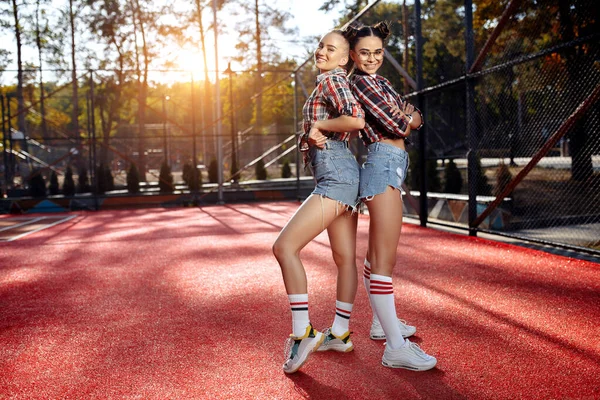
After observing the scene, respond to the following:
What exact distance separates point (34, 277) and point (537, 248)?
525 cm

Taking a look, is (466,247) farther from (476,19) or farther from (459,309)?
(476,19)

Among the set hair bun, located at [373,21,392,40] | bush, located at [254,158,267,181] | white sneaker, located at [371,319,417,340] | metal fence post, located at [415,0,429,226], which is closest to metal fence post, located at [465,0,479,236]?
metal fence post, located at [415,0,429,226]

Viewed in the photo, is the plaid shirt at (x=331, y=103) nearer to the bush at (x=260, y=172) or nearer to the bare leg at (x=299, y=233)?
the bare leg at (x=299, y=233)

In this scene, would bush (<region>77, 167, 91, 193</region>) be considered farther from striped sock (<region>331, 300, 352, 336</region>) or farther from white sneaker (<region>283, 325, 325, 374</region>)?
white sneaker (<region>283, 325, 325, 374</region>)

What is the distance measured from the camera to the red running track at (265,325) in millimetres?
2479

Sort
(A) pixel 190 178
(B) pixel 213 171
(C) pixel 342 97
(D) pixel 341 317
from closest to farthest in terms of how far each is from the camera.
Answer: (C) pixel 342 97
(D) pixel 341 317
(A) pixel 190 178
(B) pixel 213 171

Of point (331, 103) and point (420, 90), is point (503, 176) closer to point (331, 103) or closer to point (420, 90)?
point (420, 90)

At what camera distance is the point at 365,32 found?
8.48ft

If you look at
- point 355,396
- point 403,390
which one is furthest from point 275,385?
point 403,390

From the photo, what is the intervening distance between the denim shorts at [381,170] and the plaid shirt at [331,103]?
16 cm

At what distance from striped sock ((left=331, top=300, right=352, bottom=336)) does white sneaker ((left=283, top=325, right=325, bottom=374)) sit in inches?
9.4

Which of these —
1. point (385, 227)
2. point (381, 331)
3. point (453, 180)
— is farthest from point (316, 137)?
point (453, 180)

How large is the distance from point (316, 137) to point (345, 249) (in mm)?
612

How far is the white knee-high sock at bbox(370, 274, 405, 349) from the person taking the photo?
2.62 meters
